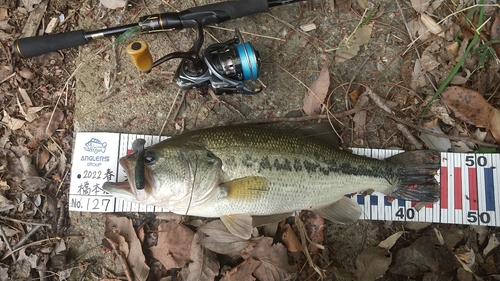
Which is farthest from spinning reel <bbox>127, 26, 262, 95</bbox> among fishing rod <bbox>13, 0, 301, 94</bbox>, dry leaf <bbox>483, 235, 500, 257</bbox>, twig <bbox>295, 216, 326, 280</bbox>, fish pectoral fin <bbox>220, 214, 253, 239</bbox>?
dry leaf <bbox>483, 235, 500, 257</bbox>

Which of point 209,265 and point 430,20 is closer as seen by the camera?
point 209,265

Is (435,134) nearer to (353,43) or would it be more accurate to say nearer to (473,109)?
(473,109)

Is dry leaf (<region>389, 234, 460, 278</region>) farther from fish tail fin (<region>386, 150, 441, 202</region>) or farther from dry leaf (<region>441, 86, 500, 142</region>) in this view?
dry leaf (<region>441, 86, 500, 142</region>)

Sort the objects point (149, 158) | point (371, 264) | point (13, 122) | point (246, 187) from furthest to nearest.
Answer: point (13, 122)
point (371, 264)
point (246, 187)
point (149, 158)

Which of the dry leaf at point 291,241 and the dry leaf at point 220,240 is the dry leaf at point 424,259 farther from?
the dry leaf at point 220,240

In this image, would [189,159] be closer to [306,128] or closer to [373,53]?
[306,128]

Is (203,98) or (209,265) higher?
(203,98)

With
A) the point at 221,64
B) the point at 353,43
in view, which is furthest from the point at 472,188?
the point at 221,64

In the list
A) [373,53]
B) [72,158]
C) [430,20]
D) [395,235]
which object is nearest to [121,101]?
[72,158]

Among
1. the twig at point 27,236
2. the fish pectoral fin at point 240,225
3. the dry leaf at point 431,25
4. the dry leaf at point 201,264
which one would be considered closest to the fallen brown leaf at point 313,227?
the fish pectoral fin at point 240,225
